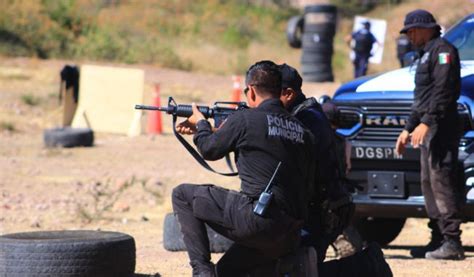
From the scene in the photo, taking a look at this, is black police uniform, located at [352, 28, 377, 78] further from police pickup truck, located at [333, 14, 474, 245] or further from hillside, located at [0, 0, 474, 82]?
police pickup truck, located at [333, 14, 474, 245]

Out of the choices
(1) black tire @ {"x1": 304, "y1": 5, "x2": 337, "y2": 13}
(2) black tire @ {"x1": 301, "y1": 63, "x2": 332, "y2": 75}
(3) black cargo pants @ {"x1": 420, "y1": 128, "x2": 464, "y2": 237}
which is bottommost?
(3) black cargo pants @ {"x1": 420, "y1": 128, "x2": 464, "y2": 237}

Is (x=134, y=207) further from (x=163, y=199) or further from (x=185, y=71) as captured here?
(x=185, y=71)

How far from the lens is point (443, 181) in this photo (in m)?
8.57

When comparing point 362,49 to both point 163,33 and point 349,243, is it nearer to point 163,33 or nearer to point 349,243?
point 163,33

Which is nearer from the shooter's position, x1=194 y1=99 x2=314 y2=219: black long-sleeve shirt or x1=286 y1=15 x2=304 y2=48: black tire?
x1=194 y1=99 x2=314 y2=219: black long-sleeve shirt

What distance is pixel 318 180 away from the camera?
268 inches

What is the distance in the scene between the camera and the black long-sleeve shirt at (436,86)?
8422 millimetres

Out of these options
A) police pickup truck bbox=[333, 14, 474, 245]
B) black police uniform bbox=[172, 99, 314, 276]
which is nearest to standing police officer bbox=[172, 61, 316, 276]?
black police uniform bbox=[172, 99, 314, 276]

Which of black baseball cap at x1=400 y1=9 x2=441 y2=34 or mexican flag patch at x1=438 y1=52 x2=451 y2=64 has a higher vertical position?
black baseball cap at x1=400 y1=9 x2=441 y2=34

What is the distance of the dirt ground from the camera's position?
30.0 feet

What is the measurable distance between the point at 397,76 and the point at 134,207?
4370 mm

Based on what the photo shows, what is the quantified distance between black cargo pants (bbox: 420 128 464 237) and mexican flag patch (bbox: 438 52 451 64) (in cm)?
49

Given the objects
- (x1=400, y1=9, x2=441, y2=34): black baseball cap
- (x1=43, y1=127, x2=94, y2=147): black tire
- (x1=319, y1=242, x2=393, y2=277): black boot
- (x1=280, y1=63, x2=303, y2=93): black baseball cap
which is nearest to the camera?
(x1=280, y1=63, x2=303, y2=93): black baseball cap

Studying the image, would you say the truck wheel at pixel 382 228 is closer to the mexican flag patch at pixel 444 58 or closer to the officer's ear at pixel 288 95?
the mexican flag patch at pixel 444 58
